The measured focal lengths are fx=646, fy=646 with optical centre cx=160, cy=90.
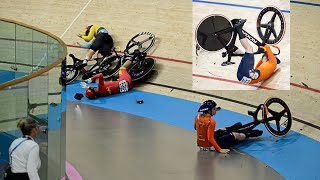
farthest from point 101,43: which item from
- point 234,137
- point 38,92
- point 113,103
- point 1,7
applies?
point 38,92

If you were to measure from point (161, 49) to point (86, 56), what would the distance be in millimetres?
1739

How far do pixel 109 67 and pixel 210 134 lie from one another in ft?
16.2

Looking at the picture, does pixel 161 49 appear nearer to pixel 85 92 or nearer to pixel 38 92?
pixel 85 92

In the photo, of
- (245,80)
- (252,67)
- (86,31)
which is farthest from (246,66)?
(86,31)

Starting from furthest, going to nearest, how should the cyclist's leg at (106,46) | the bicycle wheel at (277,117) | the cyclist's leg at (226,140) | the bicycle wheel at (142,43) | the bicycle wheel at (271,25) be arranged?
the cyclist's leg at (106,46)
the bicycle wheel at (142,43)
the bicycle wheel at (271,25)
the bicycle wheel at (277,117)
the cyclist's leg at (226,140)

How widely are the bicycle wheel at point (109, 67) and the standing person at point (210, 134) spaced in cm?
442

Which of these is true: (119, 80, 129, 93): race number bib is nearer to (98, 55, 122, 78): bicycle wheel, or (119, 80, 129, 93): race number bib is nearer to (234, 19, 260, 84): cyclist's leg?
(98, 55, 122, 78): bicycle wheel

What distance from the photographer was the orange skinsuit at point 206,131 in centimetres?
994

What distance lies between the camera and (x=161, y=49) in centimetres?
1480

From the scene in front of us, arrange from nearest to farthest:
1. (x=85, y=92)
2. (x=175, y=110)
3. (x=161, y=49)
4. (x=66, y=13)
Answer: (x=175, y=110) → (x=85, y=92) → (x=161, y=49) → (x=66, y=13)

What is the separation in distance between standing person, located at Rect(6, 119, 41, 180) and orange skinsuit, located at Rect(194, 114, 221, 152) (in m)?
4.24

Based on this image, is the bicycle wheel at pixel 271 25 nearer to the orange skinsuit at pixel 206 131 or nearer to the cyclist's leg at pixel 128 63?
the cyclist's leg at pixel 128 63

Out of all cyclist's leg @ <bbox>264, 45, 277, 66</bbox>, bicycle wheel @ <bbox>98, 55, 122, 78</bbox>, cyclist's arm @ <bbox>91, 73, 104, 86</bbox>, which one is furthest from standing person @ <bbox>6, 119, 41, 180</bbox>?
cyclist's leg @ <bbox>264, 45, 277, 66</bbox>

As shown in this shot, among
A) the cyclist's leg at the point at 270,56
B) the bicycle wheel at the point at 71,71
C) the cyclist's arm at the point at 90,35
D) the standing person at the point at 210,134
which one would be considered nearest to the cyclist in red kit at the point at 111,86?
the bicycle wheel at the point at 71,71
